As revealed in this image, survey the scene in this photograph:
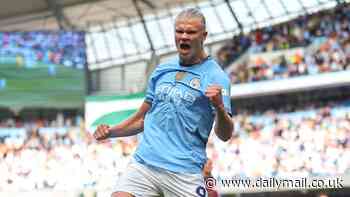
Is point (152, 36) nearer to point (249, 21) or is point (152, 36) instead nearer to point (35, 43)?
point (249, 21)

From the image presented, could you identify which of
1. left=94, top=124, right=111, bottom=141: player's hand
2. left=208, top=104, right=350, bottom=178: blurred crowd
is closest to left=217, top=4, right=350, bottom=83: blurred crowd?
left=208, top=104, right=350, bottom=178: blurred crowd

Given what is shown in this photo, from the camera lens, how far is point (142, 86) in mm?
32281

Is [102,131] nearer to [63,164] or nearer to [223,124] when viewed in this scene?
[223,124]

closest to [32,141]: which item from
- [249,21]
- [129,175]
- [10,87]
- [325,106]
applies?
[10,87]

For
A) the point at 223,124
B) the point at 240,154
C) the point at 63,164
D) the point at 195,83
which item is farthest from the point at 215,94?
the point at 63,164

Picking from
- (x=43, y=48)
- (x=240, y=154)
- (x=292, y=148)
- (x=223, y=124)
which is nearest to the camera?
(x=223, y=124)

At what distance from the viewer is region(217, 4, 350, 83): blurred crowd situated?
951 inches

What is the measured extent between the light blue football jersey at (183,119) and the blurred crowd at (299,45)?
65.4 ft

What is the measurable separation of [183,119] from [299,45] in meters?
23.0

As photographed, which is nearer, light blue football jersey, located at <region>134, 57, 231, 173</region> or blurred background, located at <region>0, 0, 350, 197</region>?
light blue football jersey, located at <region>134, 57, 231, 173</region>

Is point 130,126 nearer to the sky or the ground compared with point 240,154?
nearer to the sky

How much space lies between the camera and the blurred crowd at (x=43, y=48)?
27281 millimetres

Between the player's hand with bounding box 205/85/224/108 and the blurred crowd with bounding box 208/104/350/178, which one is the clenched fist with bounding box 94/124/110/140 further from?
the blurred crowd with bounding box 208/104/350/178

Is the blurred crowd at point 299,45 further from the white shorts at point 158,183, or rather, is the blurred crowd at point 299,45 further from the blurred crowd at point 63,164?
A: the white shorts at point 158,183
